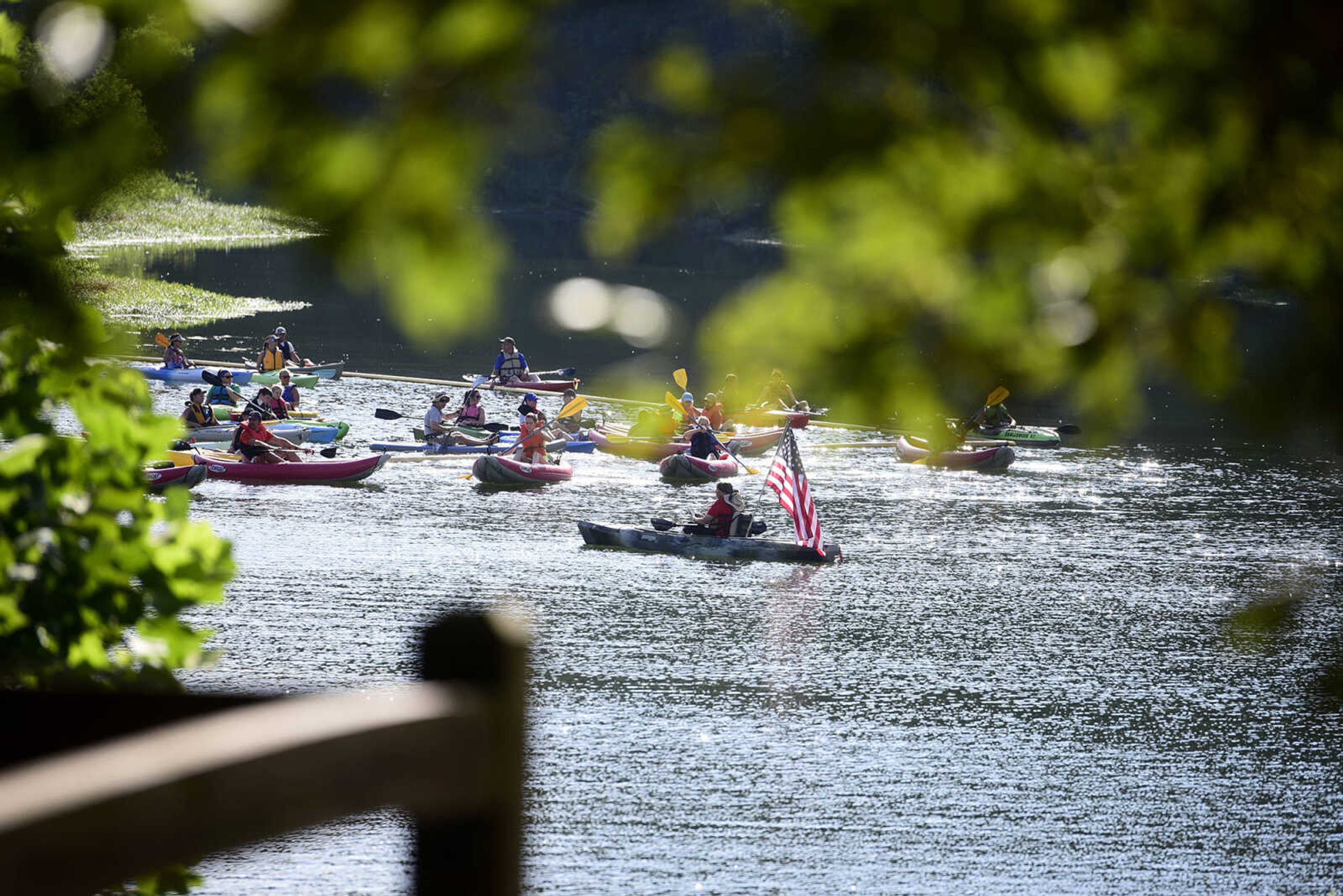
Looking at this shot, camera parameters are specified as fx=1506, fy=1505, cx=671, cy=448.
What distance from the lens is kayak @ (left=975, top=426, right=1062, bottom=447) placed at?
3847cm

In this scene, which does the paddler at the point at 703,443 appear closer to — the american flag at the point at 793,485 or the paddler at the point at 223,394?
the american flag at the point at 793,485

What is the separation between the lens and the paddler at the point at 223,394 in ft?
117

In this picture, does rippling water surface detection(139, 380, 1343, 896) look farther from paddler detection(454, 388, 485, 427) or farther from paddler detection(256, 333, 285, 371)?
paddler detection(256, 333, 285, 371)

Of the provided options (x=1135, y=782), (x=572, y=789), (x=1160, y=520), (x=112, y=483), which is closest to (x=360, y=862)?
(x=572, y=789)

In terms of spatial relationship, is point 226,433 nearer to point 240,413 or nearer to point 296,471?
point 240,413

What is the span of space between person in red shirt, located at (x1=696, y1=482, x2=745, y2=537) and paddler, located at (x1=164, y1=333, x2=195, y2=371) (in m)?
19.7

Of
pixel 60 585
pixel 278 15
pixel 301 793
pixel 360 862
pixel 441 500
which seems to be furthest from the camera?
pixel 441 500

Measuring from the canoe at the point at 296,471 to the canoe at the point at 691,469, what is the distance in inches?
249

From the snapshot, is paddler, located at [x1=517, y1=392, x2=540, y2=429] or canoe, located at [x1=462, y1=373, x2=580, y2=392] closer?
paddler, located at [x1=517, y1=392, x2=540, y2=429]

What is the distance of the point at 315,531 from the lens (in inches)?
1075

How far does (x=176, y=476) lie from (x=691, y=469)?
1100 cm

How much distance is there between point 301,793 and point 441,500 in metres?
28.8

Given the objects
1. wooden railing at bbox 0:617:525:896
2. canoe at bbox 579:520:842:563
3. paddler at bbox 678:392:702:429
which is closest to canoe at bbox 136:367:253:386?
paddler at bbox 678:392:702:429

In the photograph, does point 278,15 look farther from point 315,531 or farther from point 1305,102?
point 315,531
